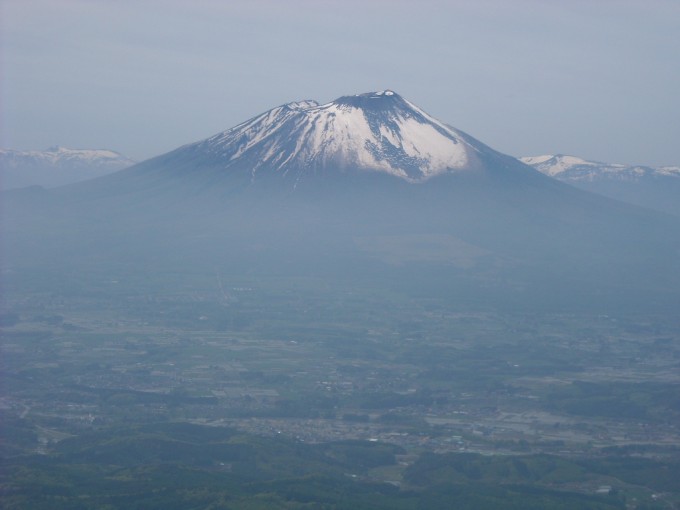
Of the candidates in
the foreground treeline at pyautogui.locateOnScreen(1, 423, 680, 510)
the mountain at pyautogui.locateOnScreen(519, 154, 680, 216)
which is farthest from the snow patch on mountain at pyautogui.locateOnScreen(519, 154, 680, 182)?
the foreground treeline at pyautogui.locateOnScreen(1, 423, 680, 510)

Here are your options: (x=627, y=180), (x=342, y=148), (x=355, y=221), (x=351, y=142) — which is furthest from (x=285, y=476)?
(x=627, y=180)

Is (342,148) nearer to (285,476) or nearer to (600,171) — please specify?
(600,171)

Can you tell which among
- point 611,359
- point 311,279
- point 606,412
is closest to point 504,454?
point 606,412

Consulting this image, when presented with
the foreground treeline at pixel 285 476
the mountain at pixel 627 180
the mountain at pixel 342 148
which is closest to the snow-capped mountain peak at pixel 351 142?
the mountain at pixel 342 148

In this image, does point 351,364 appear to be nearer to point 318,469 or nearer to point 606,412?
point 606,412

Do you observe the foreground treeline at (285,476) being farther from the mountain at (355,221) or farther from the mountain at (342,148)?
the mountain at (342,148)
